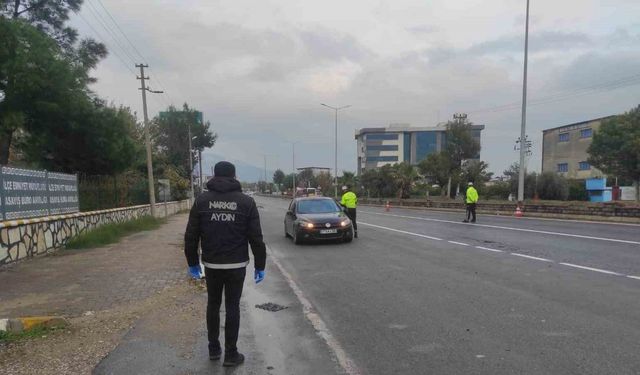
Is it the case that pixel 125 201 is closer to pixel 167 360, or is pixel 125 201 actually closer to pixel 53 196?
pixel 53 196

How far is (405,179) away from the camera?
60875 millimetres

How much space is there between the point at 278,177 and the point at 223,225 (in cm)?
16896

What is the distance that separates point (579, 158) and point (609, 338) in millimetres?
86680

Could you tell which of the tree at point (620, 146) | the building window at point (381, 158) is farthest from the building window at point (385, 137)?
the tree at point (620, 146)

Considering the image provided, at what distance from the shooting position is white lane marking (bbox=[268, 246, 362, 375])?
461 cm

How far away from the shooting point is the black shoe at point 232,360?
185 inches

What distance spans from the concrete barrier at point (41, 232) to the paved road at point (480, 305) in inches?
221

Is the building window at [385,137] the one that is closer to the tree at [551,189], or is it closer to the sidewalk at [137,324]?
the tree at [551,189]

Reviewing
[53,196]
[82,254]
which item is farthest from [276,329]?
[53,196]

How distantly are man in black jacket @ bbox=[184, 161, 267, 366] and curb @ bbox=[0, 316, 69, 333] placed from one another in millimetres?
2236

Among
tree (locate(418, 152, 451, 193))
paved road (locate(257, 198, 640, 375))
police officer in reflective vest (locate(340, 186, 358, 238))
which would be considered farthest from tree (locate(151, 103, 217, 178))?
paved road (locate(257, 198, 640, 375))

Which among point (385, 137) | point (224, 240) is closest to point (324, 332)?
point (224, 240)

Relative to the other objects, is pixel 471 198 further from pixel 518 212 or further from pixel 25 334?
pixel 25 334

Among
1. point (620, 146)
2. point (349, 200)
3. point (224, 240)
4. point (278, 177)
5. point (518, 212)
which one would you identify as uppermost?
point (620, 146)
